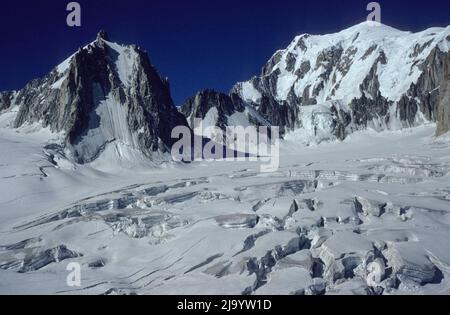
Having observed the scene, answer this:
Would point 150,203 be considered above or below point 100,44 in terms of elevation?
below

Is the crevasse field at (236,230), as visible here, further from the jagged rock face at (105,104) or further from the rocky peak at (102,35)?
the rocky peak at (102,35)

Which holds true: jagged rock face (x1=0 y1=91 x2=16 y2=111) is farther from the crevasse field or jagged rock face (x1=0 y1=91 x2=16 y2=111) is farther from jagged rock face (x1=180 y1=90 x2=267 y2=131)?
the crevasse field

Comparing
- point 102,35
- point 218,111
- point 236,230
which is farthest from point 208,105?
point 236,230

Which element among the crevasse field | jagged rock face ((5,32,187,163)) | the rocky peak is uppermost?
the rocky peak

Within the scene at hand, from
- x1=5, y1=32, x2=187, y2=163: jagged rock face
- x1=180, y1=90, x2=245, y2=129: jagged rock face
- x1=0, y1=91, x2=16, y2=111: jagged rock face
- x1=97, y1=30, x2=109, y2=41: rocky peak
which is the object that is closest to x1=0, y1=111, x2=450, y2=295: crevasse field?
x1=5, y1=32, x2=187, y2=163: jagged rock face

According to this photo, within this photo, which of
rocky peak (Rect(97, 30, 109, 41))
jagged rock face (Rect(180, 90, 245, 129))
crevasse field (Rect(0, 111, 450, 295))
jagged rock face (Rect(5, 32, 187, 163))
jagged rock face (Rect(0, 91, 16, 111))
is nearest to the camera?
crevasse field (Rect(0, 111, 450, 295))
